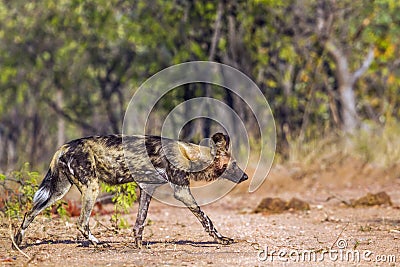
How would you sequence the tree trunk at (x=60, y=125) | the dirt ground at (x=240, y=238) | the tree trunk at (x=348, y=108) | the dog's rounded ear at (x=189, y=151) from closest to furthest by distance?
the dirt ground at (x=240, y=238)
the dog's rounded ear at (x=189, y=151)
the tree trunk at (x=348, y=108)
the tree trunk at (x=60, y=125)

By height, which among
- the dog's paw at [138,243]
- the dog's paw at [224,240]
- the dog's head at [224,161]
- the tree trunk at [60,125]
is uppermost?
the tree trunk at [60,125]

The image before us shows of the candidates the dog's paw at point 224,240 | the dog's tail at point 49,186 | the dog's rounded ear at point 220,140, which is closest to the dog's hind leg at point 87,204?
the dog's tail at point 49,186

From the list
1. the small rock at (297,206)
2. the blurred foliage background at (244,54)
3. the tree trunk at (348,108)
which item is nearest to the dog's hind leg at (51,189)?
the small rock at (297,206)

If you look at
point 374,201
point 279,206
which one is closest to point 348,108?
point 374,201

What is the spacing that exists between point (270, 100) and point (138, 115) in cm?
610

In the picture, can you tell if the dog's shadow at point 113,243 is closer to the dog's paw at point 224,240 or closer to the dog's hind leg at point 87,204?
the dog's paw at point 224,240

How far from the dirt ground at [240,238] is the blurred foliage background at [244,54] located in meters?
3.76

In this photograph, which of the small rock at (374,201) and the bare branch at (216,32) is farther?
the bare branch at (216,32)

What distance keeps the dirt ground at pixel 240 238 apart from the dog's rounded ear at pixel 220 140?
3.46 feet

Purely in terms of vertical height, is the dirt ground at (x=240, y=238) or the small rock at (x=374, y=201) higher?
the small rock at (x=374, y=201)

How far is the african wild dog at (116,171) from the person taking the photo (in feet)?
25.7

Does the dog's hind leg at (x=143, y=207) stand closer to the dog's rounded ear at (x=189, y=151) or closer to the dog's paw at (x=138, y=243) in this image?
the dog's paw at (x=138, y=243)

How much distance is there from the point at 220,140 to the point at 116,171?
4.00 feet

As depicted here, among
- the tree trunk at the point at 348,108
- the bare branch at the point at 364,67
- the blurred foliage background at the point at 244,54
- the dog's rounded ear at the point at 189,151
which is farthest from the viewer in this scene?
the bare branch at the point at 364,67
